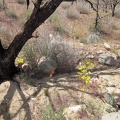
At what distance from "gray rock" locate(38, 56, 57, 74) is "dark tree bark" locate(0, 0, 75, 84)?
45 centimetres

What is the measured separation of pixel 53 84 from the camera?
4.27 meters

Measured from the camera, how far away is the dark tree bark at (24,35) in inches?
165

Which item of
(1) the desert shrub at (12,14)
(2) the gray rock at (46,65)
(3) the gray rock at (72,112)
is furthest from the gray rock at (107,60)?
(1) the desert shrub at (12,14)

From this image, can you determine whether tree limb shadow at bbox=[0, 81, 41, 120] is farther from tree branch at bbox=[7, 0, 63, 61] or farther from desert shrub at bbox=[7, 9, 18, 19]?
desert shrub at bbox=[7, 9, 18, 19]

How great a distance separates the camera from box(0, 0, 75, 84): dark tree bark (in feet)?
13.7

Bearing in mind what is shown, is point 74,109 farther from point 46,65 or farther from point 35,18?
point 35,18

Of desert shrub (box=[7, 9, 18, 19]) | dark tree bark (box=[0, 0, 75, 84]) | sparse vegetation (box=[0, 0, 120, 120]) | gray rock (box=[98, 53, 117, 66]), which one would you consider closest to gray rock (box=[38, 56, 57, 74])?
sparse vegetation (box=[0, 0, 120, 120])

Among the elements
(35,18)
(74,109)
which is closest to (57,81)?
(74,109)

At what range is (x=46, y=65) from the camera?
15.0 ft

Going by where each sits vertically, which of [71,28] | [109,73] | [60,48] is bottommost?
[71,28]

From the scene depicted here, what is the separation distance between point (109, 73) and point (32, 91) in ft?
4.79

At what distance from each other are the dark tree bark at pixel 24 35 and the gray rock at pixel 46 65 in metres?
0.45

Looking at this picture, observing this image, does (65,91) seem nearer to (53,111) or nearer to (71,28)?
(53,111)

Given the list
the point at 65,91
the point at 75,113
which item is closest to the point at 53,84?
the point at 65,91
